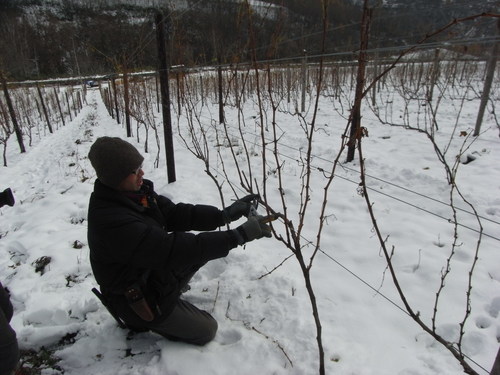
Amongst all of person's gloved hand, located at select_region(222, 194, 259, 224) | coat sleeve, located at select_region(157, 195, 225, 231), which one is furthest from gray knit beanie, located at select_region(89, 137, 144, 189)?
person's gloved hand, located at select_region(222, 194, 259, 224)

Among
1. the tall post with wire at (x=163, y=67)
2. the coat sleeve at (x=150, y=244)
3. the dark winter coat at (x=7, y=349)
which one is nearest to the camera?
the dark winter coat at (x=7, y=349)

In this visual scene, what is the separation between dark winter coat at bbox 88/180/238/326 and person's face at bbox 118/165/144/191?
0.04m

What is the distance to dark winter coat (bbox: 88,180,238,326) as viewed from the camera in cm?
147

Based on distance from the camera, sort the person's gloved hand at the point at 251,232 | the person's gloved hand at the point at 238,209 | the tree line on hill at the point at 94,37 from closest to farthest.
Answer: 1. the person's gloved hand at the point at 251,232
2. the person's gloved hand at the point at 238,209
3. the tree line on hill at the point at 94,37

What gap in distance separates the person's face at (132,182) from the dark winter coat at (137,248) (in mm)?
41

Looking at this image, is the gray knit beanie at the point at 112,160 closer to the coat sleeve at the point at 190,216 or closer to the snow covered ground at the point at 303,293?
the coat sleeve at the point at 190,216

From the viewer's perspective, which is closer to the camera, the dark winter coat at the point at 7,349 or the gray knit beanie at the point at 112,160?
the dark winter coat at the point at 7,349

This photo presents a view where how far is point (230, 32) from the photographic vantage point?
3479 mm

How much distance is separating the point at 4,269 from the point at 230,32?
322 cm

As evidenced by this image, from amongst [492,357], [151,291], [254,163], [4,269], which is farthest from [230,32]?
[492,357]

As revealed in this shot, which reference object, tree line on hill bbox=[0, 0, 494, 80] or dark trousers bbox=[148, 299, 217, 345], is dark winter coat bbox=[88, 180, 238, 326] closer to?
dark trousers bbox=[148, 299, 217, 345]

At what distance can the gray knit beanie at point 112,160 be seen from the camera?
1511mm

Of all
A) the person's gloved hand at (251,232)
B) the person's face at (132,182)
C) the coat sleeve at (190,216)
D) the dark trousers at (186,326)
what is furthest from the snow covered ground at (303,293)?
the person's face at (132,182)

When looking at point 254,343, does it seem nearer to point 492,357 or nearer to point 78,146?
point 492,357
